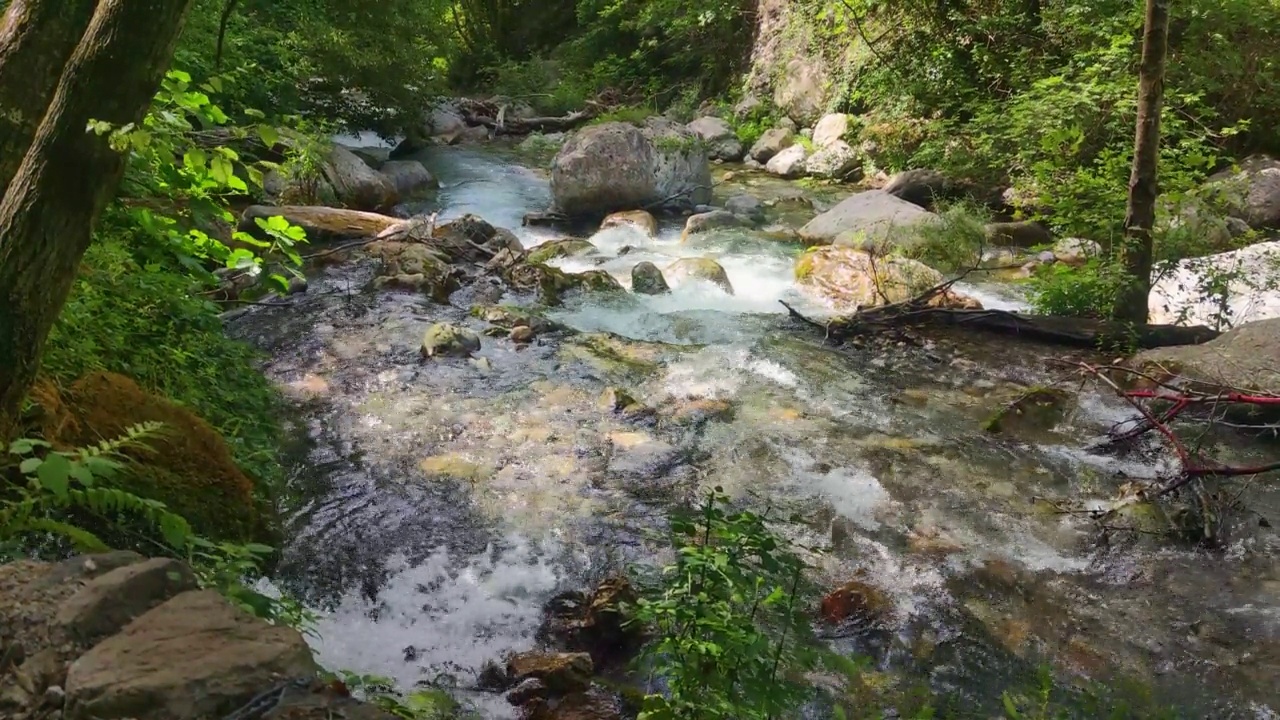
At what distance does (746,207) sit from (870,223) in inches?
102

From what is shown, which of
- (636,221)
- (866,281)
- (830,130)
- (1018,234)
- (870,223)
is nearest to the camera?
(866,281)

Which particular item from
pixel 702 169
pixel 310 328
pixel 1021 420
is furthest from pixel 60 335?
pixel 702 169

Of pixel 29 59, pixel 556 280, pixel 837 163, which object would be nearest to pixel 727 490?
pixel 29 59

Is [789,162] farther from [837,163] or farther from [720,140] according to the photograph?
[720,140]

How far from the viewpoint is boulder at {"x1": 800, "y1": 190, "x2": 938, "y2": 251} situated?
29.7 ft

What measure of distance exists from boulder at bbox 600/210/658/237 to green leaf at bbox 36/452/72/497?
9.49 metres

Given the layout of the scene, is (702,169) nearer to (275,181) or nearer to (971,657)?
(275,181)

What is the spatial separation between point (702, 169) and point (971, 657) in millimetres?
10198

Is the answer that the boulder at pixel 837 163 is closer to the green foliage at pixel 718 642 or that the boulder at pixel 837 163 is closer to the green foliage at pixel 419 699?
the green foliage at pixel 718 642

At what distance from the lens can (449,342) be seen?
686cm

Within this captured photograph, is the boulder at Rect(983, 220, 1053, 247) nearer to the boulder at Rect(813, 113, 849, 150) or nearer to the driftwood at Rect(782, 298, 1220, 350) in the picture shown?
the driftwood at Rect(782, 298, 1220, 350)

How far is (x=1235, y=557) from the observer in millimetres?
4355

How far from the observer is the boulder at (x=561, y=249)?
9977 mm

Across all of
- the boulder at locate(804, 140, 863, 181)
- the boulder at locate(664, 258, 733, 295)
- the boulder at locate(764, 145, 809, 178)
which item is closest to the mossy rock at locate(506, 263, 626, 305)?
the boulder at locate(664, 258, 733, 295)
